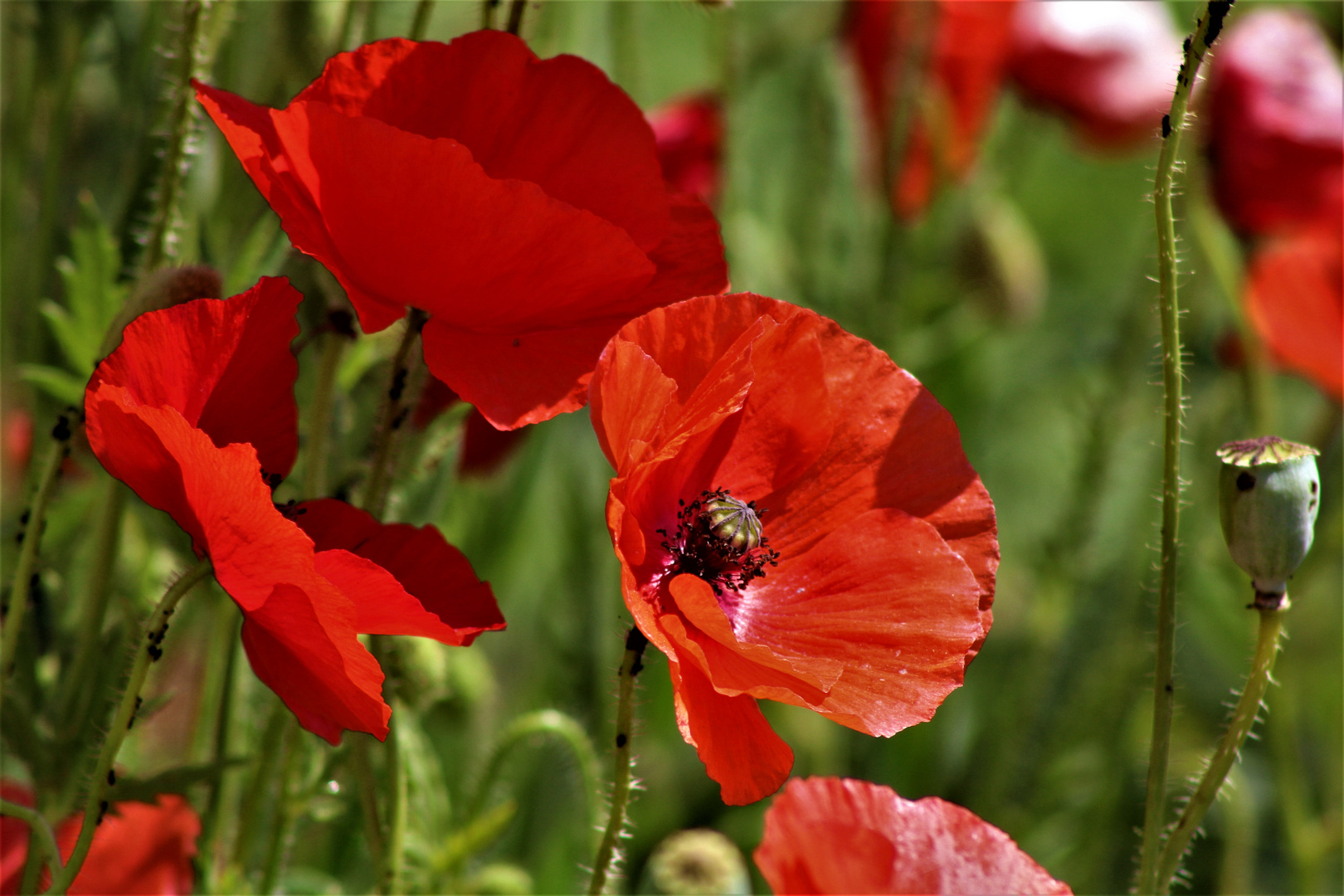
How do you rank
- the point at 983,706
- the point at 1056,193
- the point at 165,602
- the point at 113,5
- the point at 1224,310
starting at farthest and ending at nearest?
the point at 1056,193
the point at 1224,310
the point at 983,706
the point at 113,5
the point at 165,602

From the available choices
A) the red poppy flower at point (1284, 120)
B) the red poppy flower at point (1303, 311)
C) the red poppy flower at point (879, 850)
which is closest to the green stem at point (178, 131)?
the red poppy flower at point (879, 850)

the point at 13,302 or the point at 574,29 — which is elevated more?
the point at 574,29

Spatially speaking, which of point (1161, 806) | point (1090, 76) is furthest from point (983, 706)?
point (1161, 806)

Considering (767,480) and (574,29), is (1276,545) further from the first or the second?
(574,29)

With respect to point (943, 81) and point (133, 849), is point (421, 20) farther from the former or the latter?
point (943, 81)

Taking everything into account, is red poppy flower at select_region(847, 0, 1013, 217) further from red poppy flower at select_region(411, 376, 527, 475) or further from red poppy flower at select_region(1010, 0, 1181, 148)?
red poppy flower at select_region(411, 376, 527, 475)

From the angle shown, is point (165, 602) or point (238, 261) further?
point (238, 261)
